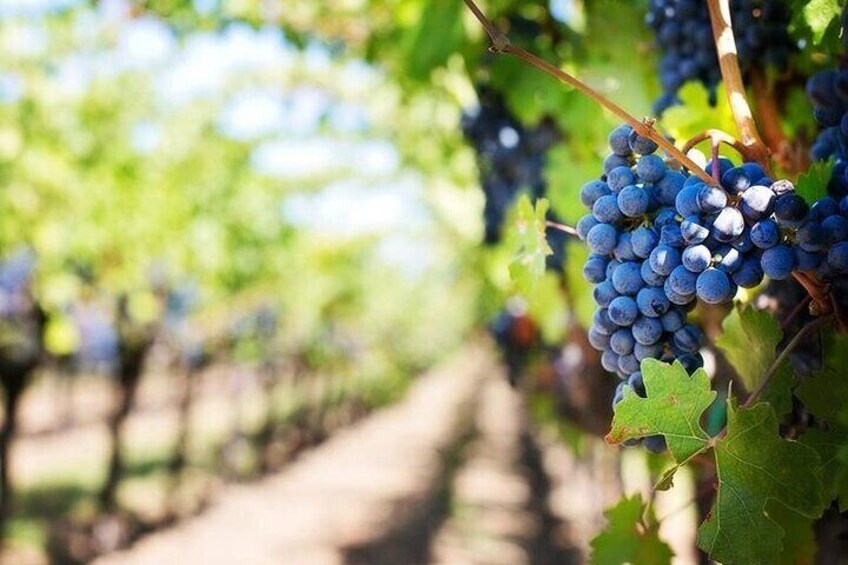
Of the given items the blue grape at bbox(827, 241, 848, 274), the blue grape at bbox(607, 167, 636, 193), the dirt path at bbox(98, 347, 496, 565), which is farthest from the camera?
the dirt path at bbox(98, 347, 496, 565)

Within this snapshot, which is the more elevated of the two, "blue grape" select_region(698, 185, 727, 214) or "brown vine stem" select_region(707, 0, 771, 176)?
"brown vine stem" select_region(707, 0, 771, 176)

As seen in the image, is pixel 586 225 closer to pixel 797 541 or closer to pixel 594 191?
pixel 594 191

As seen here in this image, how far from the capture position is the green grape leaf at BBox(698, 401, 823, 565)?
1.02 meters

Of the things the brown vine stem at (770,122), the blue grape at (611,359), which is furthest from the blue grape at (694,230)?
the brown vine stem at (770,122)

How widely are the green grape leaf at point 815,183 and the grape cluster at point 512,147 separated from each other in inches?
65.7

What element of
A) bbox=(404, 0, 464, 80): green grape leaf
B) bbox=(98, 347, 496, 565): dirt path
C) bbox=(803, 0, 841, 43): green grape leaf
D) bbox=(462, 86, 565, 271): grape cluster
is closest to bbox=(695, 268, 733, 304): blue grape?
bbox=(803, 0, 841, 43): green grape leaf

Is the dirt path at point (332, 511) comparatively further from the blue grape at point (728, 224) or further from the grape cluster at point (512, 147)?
the blue grape at point (728, 224)

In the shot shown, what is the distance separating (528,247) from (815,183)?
1.43 ft

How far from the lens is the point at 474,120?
3.04 metres

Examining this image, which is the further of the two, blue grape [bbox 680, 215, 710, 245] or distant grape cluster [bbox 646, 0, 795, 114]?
distant grape cluster [bbox 646, 0, 795, 114]

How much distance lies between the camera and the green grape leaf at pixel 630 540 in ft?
4.71

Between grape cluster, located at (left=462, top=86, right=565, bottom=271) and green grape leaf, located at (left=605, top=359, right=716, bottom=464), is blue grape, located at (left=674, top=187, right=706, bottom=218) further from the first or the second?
grape cluster, located at (left=462, top=86, right=565, bottom=271)

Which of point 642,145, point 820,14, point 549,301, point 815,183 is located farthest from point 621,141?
point 549,301

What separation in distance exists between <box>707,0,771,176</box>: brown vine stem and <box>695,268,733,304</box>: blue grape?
18 centimetres
